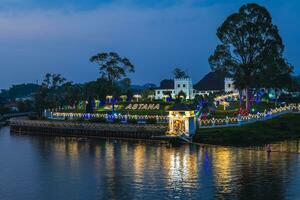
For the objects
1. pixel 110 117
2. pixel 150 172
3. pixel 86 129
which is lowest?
pixel 150 172

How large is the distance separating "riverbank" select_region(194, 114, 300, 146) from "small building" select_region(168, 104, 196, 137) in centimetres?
152

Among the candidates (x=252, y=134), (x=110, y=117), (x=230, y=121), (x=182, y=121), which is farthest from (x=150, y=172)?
(x=110, y=117)

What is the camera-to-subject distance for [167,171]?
5519 cm

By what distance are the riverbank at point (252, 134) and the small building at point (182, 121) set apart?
4.98 feet

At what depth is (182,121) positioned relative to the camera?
3201 inches

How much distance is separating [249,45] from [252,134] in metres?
23.3

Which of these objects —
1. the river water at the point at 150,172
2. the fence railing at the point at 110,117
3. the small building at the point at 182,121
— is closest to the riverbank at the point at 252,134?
the small building at the point at 182,121

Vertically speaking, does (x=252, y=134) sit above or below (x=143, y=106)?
below

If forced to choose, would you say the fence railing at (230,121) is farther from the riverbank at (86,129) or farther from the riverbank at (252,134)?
the riverbank at (86,129)

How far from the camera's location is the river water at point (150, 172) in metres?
44.7

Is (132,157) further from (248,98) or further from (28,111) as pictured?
(28,111)

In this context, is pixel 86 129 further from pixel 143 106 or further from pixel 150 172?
pixel 150 172

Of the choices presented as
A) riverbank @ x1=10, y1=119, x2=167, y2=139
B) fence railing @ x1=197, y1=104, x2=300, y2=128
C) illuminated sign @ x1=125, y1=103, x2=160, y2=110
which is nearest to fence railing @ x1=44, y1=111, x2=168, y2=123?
riverbank @ x1=10, y1=119, x2=167, y2=139

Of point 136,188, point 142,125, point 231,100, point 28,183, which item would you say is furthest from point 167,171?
point 231,100
